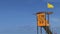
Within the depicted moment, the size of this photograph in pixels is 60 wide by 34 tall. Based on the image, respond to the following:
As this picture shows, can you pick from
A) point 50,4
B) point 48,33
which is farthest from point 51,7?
point 48,33

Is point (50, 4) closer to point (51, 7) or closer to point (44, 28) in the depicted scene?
point (51, 7)

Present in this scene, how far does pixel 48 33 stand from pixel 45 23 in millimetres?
2924

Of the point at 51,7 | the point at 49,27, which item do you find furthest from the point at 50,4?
the point at 49,27

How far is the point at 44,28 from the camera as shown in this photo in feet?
269

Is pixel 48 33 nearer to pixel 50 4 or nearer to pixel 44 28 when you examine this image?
pixel 44 28

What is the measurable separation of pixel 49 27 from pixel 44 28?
98 cm

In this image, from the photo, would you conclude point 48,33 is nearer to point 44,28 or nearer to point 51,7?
point 44,28

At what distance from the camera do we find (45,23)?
80812mm

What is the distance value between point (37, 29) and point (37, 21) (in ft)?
5.38

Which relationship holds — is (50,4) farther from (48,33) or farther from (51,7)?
(48,33)

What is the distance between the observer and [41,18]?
8081 centimetres

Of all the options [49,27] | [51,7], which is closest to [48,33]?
[49,27]

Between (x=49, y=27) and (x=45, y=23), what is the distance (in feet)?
5.69

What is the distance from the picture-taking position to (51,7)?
78.7 m
